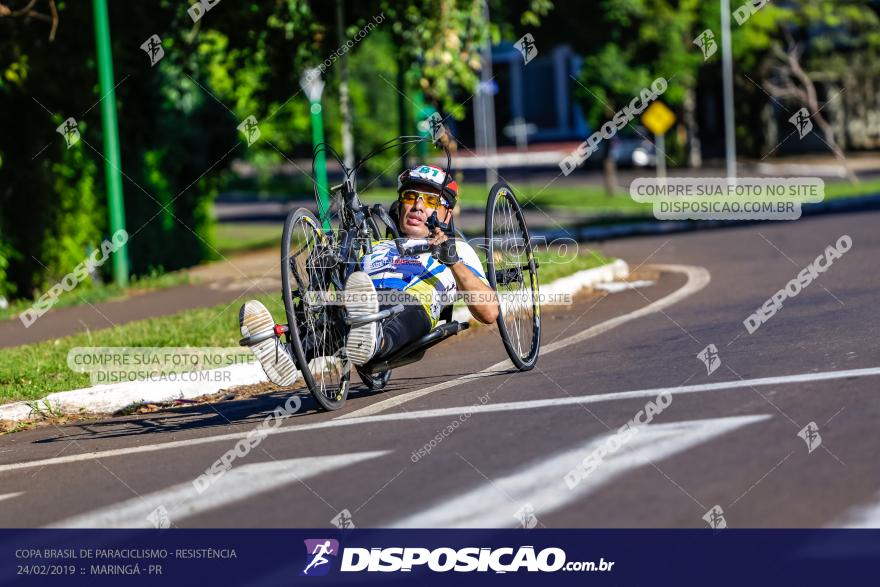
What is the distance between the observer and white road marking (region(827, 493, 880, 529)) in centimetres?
483

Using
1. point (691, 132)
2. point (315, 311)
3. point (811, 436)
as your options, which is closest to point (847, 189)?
point (691, 132)

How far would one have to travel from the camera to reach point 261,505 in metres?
5.73

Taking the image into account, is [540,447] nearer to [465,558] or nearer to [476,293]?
[465,558]

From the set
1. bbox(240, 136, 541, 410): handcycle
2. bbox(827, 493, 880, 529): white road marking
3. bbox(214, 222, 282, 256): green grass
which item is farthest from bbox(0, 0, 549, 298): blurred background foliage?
bbox(827, 493, 880, 529): white road marking

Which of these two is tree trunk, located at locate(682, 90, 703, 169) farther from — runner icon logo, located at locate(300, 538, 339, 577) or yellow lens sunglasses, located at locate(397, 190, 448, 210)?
runner icon logo, located at locate(300, 538, 339, 577)

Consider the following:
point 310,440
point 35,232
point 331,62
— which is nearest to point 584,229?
point 331,62

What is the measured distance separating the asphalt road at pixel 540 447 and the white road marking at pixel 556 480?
0.04ft

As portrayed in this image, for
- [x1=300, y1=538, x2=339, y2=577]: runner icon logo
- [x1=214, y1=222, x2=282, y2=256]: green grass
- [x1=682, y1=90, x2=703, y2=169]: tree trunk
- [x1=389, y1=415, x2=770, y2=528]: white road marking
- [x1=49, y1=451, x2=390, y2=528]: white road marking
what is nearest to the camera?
[x1=300, y1=538, x2=339, y2=577]: runner icon logo

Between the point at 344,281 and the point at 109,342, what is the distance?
13.1 ft

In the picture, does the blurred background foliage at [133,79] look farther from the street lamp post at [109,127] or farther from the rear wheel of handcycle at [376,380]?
the rear wheel of handcycle at [376,380]

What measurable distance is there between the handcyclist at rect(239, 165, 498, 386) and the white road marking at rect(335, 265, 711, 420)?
0.41 metres

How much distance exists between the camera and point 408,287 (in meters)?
8.05

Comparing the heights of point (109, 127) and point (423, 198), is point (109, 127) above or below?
above

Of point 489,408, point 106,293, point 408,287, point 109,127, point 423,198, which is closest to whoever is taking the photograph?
point 489,408
